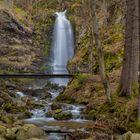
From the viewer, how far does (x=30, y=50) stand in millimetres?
47938

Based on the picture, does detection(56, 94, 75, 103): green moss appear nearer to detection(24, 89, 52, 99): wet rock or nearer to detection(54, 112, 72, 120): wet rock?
detection(24, 89, 52, 99): wet rock

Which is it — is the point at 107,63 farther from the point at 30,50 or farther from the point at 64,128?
the point at 30,50

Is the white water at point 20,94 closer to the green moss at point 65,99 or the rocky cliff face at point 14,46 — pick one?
the green moss at point 65,99

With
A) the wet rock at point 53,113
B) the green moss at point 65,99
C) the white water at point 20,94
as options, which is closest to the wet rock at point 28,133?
the wet rock at point 53,113

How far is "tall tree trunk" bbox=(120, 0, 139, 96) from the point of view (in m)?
17.3

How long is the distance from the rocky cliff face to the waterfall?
2581 millimetres

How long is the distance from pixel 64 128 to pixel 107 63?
13546 millimetres

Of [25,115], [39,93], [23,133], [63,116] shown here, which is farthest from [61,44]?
[23,133]

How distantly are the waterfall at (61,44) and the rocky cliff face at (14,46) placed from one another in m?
2.58

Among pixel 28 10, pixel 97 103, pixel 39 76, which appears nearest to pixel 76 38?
pixel 28 10

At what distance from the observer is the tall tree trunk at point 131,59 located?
17.3m

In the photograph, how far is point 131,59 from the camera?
17484 millimetres

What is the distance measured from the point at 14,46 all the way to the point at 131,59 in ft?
102

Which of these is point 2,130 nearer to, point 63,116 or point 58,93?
point 63,116
